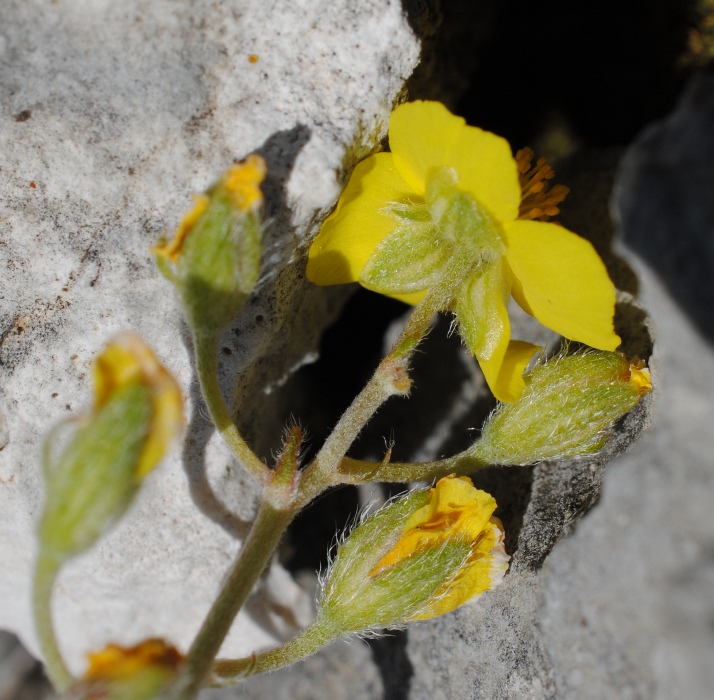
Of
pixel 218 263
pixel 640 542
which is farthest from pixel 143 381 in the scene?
pixel 640 542

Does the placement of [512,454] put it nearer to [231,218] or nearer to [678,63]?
[231,218]

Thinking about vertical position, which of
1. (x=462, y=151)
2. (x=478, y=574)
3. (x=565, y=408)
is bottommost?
(x=478, y=574)

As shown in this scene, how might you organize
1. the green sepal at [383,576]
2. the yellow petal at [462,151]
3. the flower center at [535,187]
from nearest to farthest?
the yellow petal at [462,151], the green sepal at [383,576], the flower center at [535,187]

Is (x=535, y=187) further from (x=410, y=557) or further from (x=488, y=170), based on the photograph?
(x=410, y=557)

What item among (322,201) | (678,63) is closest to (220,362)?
(322,201)

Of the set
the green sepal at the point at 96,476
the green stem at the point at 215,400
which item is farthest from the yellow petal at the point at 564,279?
the green sepal at the point at 96,476

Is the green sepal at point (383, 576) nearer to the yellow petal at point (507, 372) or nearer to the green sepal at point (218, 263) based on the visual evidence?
the yellow petal at point (507, 372)

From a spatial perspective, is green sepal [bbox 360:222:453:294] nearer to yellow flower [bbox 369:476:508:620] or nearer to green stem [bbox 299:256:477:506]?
green stem [bbox 299:256:477:506]
